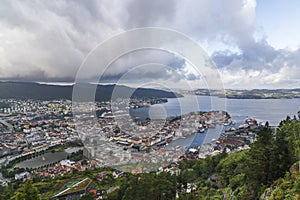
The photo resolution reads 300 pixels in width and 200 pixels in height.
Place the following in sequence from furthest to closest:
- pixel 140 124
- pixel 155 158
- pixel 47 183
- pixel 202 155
Answer: pixel 202 155
pixel 47 183
pixel 155 158
pixel 140 124

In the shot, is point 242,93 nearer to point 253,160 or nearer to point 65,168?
point 65,168

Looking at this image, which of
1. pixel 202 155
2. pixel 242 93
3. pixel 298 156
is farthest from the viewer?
pixel 242 93

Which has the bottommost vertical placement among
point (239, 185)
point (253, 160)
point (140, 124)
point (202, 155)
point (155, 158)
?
point (202, 155)

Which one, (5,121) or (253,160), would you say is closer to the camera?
(253,160)

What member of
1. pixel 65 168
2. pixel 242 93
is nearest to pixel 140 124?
pixel 65 168

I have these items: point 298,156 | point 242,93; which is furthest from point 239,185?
point 242,93

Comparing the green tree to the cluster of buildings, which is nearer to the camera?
the green tree

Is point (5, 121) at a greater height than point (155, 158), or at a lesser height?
lesser

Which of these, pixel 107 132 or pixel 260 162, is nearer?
pixel 260 162

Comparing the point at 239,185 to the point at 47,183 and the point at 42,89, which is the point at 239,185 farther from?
the point at 42,89

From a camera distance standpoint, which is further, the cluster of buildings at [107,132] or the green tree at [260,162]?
the cluster of buildings at [107,132]
